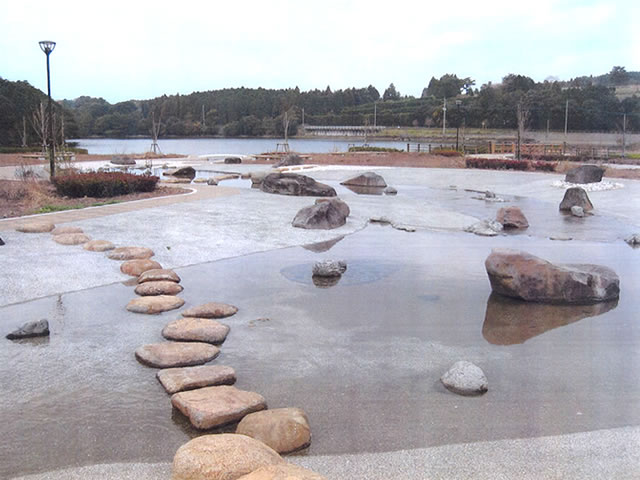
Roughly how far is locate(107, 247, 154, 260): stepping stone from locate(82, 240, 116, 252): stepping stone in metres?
0.18

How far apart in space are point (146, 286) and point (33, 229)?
144 inches

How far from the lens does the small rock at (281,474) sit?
10.0 feet

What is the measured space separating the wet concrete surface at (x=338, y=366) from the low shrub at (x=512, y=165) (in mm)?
19176

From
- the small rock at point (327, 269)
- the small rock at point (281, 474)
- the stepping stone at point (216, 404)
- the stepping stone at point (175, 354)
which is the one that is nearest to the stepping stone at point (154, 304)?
the stepping stone at point (175, 354)

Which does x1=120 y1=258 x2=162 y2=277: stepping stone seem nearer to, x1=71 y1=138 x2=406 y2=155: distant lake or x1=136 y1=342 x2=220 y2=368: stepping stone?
x1=136 y1=342 x2=220 y2=368: stepping stone

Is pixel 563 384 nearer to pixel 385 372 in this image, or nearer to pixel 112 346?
pixel 385 372

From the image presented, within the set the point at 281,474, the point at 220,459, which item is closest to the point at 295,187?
the point at 220,459

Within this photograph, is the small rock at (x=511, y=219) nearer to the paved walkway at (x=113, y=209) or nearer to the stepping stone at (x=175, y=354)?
the paved walkway at (x=113, y=209)

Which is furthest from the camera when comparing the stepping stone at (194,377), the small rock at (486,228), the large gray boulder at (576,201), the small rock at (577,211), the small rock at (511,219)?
the large gray boulder at (576,201)

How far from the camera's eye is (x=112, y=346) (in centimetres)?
562

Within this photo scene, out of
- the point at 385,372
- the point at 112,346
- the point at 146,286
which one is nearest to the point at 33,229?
A: the point at 146,286

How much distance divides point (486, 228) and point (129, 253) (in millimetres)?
6571

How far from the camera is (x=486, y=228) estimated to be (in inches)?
473

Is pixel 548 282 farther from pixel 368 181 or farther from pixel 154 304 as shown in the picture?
pixel 368 181
